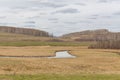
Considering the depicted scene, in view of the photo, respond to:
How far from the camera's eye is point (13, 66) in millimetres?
44281

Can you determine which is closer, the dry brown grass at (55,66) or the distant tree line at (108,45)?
the dry brown grass at (55,66)

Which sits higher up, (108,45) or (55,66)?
(108,45)

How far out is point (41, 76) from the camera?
83.3ft

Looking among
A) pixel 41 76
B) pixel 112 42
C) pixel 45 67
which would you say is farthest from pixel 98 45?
pixel 41 76

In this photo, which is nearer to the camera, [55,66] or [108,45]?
[55,66]

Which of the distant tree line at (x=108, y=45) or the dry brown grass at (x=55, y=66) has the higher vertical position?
the distant tree line at (x=108, y=45)

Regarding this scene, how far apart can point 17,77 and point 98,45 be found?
142m

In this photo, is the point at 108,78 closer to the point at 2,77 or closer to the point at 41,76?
the point at 41,76

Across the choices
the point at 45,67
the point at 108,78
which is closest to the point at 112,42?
the point at 45,67

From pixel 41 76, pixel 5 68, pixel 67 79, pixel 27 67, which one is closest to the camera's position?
pixel 67 79

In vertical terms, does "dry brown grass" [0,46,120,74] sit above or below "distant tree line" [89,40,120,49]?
below

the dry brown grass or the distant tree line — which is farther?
the distant tree line

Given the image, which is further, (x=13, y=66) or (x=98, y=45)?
(x=98, y=45)

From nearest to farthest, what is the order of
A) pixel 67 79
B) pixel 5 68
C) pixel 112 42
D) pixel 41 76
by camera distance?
1. pixel 67 79
2. pixel 41 76
3. pixel 5 68
4. pixel 112 42
